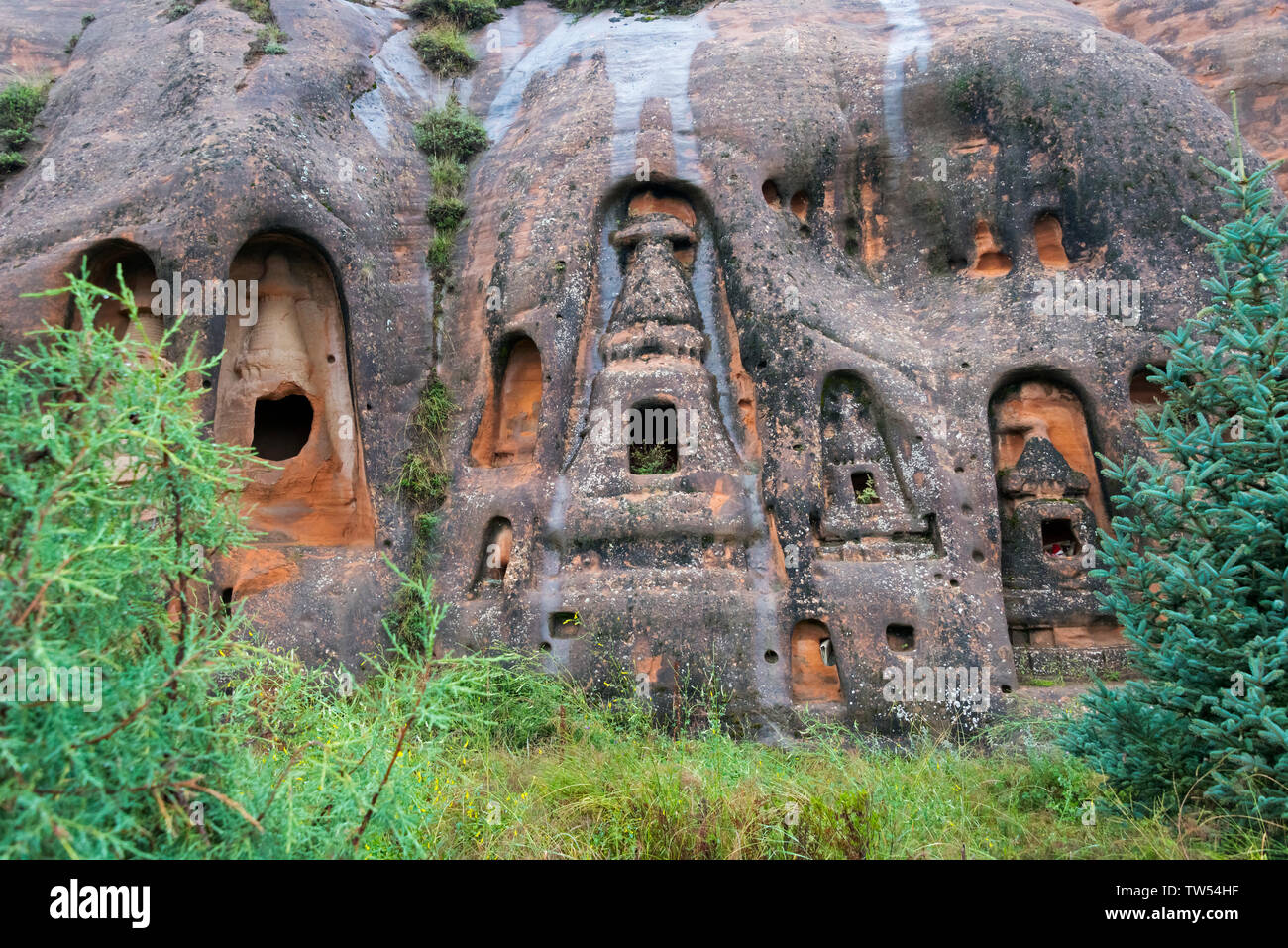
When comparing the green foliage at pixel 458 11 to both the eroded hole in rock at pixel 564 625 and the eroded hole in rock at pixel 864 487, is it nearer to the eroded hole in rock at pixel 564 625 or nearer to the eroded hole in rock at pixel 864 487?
the eroded hole in rock at pixel 864 487

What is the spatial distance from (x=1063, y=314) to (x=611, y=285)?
188 inches

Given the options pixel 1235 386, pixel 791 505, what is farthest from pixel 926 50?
pixel 1235 386

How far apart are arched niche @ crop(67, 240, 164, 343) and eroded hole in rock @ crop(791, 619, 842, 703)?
7.25 metres

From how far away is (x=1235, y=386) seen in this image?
4898 mm

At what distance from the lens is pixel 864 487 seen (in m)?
8.77

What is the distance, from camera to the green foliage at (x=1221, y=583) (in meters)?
4.36


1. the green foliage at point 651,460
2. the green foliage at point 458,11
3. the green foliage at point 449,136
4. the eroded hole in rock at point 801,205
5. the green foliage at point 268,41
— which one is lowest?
the green foliage at point 651,460

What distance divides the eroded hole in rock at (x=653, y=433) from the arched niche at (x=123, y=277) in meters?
5.12

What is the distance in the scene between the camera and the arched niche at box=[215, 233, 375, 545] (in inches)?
374

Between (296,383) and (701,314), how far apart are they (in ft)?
15.0

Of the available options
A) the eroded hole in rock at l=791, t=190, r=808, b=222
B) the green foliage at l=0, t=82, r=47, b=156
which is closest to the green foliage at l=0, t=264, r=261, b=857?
the eroded hole in rock at l=791, t=190, r=808, b=222

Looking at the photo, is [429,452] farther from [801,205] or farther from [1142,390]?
[1142,390]

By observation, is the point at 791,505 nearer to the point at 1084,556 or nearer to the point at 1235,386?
the point at 1084,556

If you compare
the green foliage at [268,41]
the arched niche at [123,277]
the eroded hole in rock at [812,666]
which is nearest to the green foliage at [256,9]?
the green foliage at [268,41]
